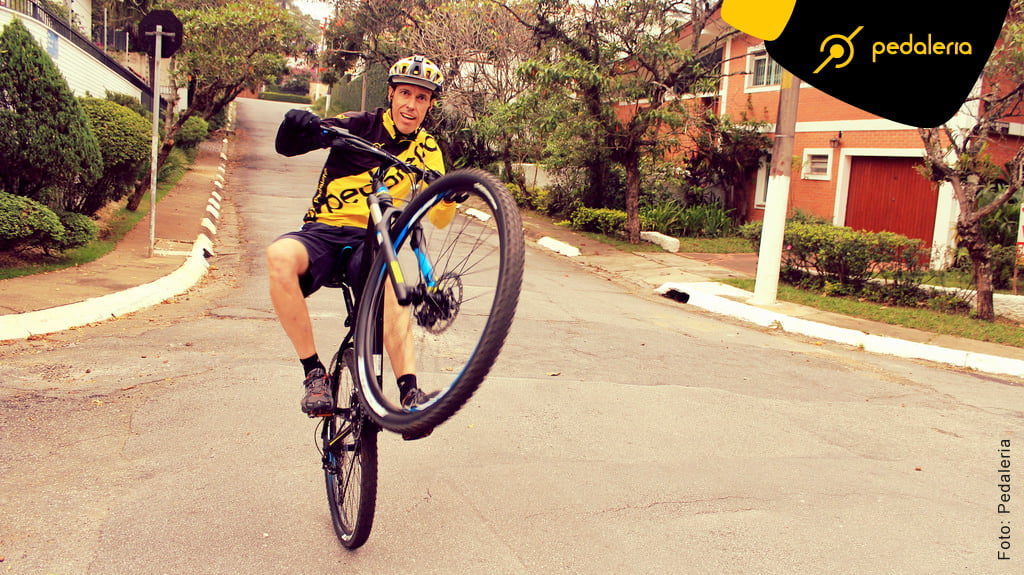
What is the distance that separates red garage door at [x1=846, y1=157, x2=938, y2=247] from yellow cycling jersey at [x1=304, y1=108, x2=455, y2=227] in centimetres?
1481

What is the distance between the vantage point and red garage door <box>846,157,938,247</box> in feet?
55.3

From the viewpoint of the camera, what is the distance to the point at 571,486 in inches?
173

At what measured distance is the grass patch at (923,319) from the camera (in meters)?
10.2

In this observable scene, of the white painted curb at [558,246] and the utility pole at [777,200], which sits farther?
the white painted curb at [558,246]

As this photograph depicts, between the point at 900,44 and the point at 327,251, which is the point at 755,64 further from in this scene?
the point at 327,251

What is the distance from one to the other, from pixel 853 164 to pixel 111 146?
14586 mm

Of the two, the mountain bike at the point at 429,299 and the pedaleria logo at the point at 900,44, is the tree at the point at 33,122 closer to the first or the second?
the mountain bike at the point at 429,299

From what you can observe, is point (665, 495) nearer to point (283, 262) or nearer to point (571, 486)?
point (571, 486)

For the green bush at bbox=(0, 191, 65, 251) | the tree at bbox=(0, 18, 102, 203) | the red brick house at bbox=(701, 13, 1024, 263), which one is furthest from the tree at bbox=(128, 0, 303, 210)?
the red brick house at bbox=(701, 13, 1024, 263)

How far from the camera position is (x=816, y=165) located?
64.1 ft

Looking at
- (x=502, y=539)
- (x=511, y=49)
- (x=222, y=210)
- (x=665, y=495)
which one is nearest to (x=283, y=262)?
(x=502, y=539)

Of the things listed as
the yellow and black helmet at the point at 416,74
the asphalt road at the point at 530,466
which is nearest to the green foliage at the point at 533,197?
the asphalt road at the point at 530,466

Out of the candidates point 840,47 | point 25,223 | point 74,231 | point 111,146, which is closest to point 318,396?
point 25,223

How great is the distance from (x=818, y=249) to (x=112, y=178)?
10.6 metres
